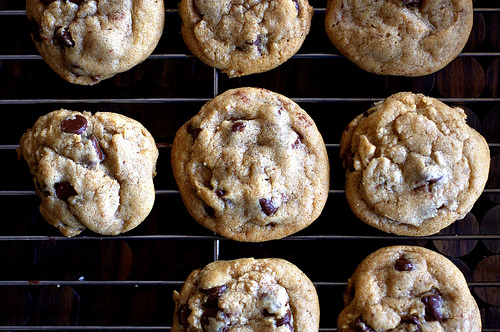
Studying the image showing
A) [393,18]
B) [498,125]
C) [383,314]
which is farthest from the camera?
[498,125]

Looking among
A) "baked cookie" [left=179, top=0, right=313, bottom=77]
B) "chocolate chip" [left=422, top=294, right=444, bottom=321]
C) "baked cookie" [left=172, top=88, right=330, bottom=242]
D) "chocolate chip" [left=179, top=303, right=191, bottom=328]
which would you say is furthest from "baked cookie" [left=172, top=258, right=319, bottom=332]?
"baked cookie" [left=179, top=0, right=313, bottom=77]

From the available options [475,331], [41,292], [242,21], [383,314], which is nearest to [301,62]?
[242,21]

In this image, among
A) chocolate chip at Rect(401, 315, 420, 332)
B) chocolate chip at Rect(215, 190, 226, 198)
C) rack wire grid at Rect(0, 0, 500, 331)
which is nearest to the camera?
chocolate chip at Rect(401, 315, 420, 332)

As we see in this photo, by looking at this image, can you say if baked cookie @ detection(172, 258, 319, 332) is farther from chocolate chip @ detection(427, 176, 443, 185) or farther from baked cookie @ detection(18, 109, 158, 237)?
chocolate chip @ detection(427, 176, 443, 185)

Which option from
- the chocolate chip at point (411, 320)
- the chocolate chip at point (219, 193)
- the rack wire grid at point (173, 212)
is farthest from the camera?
the rack wire grid at point (173, 212)

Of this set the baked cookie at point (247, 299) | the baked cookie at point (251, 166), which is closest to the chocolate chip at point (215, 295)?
the baked cookie at point (247, 299)

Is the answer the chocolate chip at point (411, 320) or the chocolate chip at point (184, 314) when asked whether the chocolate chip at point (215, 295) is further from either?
the chocolate chip at point (411, 320)

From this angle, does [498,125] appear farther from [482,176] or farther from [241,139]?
[241,139]
